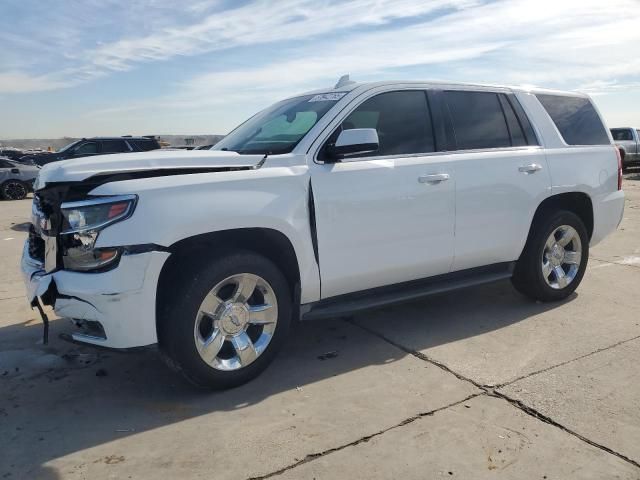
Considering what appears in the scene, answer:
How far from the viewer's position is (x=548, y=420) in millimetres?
3172

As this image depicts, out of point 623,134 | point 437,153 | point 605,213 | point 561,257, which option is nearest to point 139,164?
point 437,153

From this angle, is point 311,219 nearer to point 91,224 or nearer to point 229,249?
point 229,249

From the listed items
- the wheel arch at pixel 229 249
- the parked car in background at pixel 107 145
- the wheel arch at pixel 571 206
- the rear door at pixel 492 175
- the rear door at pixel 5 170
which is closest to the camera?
the wheel arch at pixel 229 249

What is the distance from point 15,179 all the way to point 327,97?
16.0 meters

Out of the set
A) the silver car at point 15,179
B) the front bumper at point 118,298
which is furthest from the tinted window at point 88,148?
the front bumper at point 118,298

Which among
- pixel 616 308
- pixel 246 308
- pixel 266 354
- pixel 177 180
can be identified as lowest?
pixel 616 308

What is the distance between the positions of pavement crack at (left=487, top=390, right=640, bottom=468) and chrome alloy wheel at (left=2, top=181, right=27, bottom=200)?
57.2ft

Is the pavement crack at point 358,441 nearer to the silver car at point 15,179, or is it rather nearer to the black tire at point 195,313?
the black tire at point 195,313

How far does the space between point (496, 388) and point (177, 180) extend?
2341 mm

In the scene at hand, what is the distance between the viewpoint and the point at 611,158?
548 centimetres

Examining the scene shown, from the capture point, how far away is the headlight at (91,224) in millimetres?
3133

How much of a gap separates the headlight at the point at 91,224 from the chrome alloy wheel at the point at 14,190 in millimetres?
16113

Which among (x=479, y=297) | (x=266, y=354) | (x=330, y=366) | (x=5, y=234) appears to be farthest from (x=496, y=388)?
(x=5, y=234)

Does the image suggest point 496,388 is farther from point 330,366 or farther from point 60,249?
point 60,249
